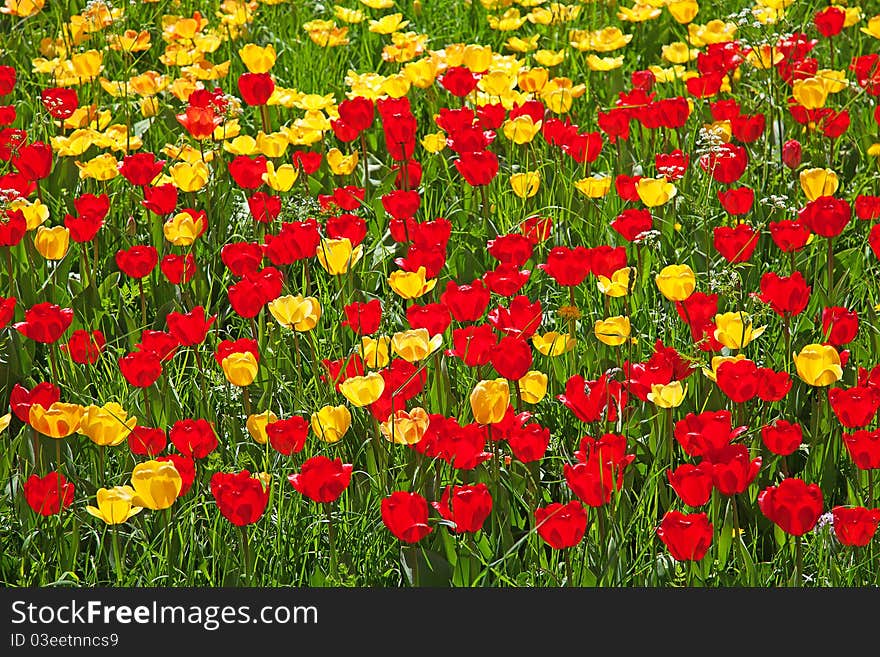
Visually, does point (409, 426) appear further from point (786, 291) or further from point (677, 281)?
point (786, 291)

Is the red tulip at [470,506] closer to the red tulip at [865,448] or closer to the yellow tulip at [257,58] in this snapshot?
the red tulip at [865,448]

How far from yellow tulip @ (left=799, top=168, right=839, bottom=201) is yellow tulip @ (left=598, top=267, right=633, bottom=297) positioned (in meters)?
0.66

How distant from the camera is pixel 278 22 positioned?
14.6 feet

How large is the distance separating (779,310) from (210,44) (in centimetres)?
217

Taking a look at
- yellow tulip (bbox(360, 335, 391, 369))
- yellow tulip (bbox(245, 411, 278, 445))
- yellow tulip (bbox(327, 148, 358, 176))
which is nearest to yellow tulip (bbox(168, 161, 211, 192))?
yellow tulip (bbox(327, 148, 358, 176))

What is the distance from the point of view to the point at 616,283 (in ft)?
8.00

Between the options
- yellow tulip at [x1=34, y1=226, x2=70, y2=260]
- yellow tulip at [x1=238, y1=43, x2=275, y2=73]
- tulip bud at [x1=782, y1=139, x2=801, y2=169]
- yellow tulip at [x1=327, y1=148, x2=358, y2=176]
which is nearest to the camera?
yellow tulip at [x1=34, y1=226, x2=70, y2=260]

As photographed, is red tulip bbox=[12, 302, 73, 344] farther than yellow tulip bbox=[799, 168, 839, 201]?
No

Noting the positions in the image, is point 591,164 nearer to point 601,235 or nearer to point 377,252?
point 601,235

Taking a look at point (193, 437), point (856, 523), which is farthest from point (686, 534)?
point (193, 437)

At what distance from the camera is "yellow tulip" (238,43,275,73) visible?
3.53m

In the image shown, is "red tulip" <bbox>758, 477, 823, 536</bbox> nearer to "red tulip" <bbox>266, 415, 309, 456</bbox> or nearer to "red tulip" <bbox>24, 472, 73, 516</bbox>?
"red tulip" <bbox>266, 415, 309, 456</bbox>

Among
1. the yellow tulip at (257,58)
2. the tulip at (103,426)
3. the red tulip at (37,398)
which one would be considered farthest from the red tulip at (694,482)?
the yellow tulip at (257,58)

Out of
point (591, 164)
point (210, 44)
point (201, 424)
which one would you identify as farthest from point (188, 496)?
point (210, 44)
